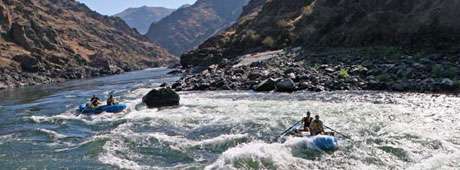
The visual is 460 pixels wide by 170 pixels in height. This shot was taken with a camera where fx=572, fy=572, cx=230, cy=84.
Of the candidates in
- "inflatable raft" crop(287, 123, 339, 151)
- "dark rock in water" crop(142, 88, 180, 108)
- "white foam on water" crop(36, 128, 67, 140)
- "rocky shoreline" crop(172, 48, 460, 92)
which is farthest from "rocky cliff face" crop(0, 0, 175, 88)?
"inflatable raft" crop(287, 123, 339, 151)

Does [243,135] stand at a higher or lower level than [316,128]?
lower

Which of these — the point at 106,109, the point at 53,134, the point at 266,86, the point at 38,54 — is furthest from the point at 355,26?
the point at 38,54

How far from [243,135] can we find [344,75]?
1929cm

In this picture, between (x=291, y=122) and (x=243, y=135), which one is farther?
(x=291, y=122)

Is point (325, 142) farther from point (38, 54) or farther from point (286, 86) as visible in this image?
point (38, 54)

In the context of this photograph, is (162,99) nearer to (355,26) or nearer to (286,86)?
(286,86)

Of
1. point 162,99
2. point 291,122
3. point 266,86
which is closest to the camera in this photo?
point 291,122

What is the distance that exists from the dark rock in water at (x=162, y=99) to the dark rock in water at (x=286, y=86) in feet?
25.7

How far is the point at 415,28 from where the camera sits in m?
52.3

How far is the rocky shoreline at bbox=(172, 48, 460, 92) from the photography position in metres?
38.8

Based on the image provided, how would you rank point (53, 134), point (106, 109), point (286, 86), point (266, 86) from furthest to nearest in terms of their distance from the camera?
point (266, 86) → point (286, 86) → point (106, 109) → point (53, 134)

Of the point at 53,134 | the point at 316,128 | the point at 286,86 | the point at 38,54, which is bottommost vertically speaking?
the point at 53,134

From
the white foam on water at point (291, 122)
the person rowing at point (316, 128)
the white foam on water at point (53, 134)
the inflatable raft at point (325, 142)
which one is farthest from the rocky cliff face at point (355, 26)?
the white foam on water at point (53, 134)

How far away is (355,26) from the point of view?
6122 centimetres
